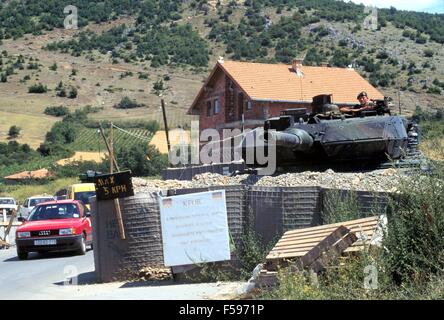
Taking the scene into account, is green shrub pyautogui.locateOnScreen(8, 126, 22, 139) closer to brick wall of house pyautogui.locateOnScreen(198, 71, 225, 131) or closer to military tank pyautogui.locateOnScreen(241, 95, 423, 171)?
brick wall of house pyautogui.locateOnScreen(198, 71, 225, 131)

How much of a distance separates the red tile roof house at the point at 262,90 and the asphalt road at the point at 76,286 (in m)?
29.7

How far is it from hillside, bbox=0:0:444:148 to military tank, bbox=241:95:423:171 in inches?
2201

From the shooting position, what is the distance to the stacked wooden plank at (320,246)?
9.69m

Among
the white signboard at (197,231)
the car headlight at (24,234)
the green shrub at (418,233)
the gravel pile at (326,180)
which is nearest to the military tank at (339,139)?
the gravel pile at (326,180)

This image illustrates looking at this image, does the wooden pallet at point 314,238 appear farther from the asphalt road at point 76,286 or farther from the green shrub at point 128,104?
the green shrub at point 128,104

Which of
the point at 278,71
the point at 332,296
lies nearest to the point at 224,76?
the point at 278,71

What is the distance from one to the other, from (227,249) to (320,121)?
3.80 meters

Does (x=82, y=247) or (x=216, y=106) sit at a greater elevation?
(x=216, y=106)

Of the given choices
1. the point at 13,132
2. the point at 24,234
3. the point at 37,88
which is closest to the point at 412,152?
the point at 24,234

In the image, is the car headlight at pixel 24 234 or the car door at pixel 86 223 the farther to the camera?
the car door at pixel 86 223

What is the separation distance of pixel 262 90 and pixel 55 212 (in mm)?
28796

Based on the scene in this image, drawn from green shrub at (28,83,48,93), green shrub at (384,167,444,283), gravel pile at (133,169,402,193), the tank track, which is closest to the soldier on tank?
the tank track

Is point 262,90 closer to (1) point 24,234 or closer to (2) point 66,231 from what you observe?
(2) point 66,231

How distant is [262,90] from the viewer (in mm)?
48500
